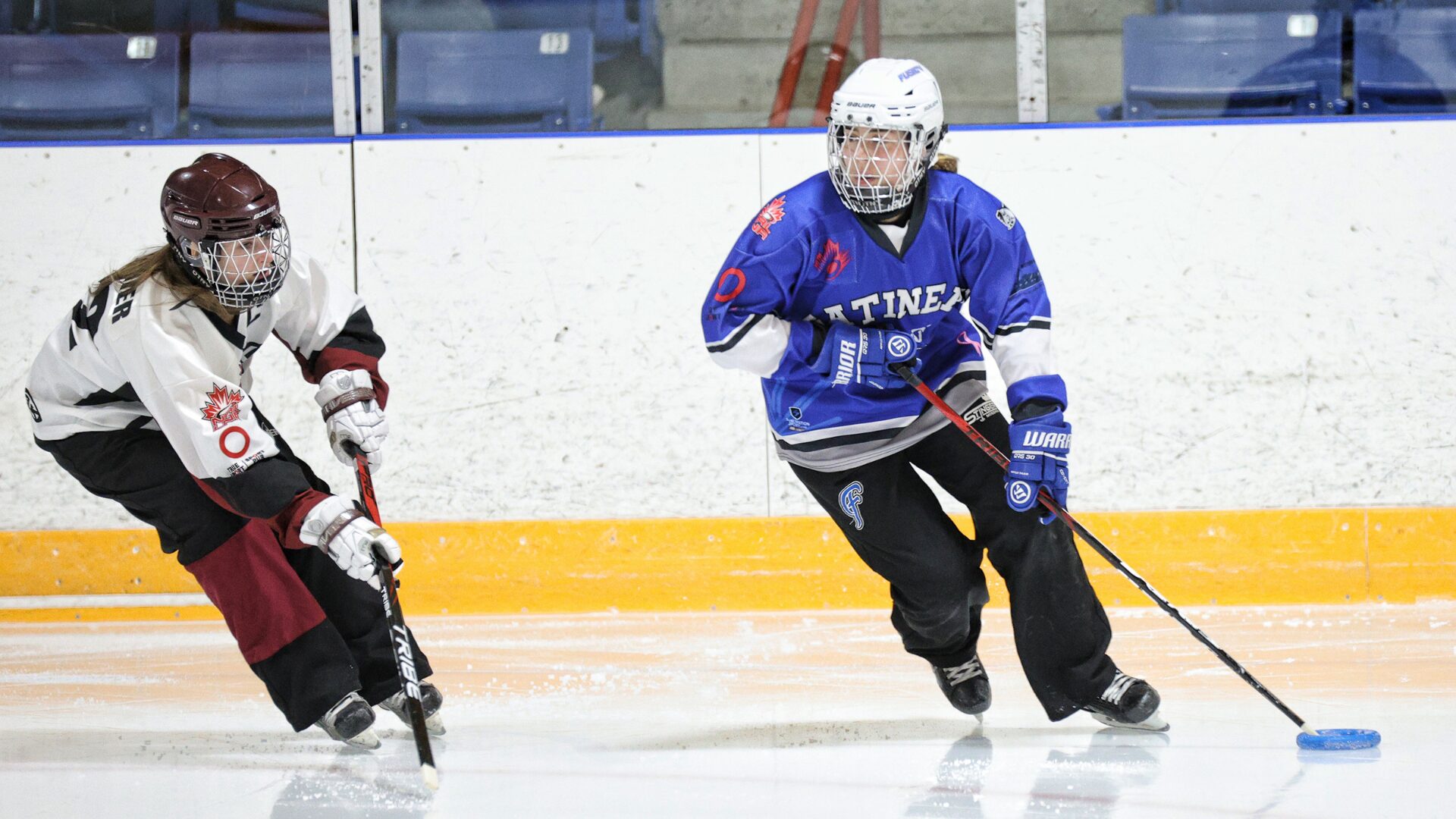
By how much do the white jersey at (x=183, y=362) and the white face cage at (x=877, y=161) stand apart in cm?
96

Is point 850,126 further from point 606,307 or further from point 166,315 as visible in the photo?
point 606,307

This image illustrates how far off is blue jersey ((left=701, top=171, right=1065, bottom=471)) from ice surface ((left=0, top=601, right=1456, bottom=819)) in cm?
61

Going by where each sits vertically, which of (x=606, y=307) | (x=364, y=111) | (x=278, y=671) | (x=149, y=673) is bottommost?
(x=149, y=673)

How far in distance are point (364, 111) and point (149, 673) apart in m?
1.68

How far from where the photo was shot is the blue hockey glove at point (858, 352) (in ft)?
7.80

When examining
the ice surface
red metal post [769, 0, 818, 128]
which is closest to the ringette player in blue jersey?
the ice surface

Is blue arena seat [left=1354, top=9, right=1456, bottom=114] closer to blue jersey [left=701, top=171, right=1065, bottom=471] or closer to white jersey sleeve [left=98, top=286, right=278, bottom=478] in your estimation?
blue jersey [left=701, top=171, right=1065, bottom=471]

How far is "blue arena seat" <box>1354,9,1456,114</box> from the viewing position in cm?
392

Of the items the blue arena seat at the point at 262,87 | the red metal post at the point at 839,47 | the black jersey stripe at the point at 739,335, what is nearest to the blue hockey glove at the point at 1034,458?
the black jersey stripe at the point at 739,335

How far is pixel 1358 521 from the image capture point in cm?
383

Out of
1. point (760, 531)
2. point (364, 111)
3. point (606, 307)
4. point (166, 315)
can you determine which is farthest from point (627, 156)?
point (166, 315)

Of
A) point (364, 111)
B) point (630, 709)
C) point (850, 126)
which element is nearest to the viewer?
point (850, 126)

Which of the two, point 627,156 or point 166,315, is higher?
point 627,156

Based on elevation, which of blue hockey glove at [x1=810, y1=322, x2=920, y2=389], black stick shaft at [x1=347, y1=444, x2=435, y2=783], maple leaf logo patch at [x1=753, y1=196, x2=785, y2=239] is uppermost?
maple leaf logo patch at [x1=753, y1=196, x2=785, y2=239]
